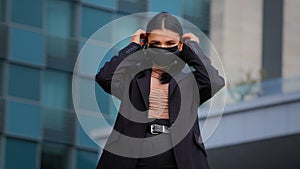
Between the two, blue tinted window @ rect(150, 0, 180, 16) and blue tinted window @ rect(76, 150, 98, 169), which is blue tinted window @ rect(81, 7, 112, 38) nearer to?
blue tinted window @ rect(150, 0, 180, 16)

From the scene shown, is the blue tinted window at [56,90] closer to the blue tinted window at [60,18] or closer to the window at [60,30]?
the window at [60,30]

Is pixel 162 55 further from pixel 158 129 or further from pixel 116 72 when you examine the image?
pixel 158 129

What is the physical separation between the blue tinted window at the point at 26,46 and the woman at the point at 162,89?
99.8 feet

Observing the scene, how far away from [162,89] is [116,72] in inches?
13.2

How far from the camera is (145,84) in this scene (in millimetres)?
8664

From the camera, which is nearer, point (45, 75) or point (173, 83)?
point (173, 83)

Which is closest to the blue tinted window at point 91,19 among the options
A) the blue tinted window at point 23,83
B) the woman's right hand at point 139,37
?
the blue tinted window at point 23,83

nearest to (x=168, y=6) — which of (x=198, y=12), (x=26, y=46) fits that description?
(x=198, y=12)

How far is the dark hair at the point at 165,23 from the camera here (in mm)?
8570

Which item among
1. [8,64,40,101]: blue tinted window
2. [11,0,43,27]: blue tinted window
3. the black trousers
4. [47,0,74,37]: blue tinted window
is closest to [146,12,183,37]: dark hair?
the black trousers

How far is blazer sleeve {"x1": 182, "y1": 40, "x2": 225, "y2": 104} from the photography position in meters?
8.66

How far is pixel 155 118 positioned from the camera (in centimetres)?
863

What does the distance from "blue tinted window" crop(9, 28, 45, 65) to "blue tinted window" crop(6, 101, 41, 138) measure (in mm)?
1503

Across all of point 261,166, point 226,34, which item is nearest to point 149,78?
point 261,166
